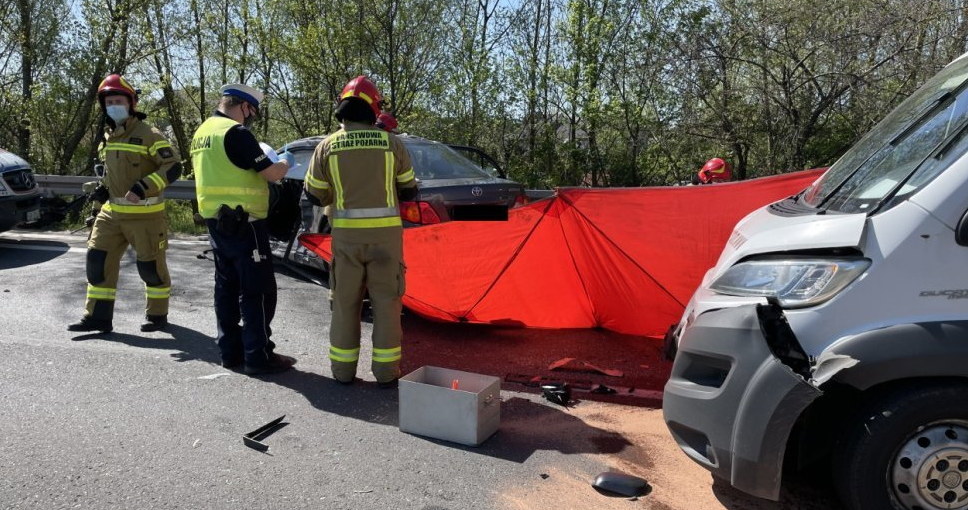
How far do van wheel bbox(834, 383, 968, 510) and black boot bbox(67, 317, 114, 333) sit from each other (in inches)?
209

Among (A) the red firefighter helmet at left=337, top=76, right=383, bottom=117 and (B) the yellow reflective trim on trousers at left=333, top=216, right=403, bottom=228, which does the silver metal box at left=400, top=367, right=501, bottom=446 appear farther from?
(A) the red firefighter helmet at left=337, top=76, right=383, bottom=117

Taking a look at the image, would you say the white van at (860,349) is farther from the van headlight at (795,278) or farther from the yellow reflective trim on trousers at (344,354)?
the yellow reflective trim on trousers at (344,354)

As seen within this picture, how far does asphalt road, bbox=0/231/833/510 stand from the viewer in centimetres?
310

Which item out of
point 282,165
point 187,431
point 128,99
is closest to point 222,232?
point 282,165

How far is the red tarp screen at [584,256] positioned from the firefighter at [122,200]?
48.0 inches

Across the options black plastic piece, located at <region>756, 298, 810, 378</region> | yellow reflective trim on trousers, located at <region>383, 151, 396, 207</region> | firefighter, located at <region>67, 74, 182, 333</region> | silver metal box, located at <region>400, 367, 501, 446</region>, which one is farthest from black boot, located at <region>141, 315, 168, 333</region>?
black plastic piece, located at <region>756, 298, 810, 378</region>

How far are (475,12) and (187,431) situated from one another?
1356 centimetres

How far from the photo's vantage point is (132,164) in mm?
5559

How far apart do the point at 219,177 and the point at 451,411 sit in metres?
2.28

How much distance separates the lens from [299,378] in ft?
15.3

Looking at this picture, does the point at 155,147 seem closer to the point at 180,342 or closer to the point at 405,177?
the point at 180,342

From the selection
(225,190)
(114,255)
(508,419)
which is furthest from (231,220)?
(508,419)

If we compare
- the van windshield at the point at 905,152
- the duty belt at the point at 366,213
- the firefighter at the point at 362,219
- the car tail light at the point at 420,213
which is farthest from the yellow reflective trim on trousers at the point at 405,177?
the van windshield at the point at 905,152

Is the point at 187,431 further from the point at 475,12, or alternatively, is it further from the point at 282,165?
the point at 475,12
